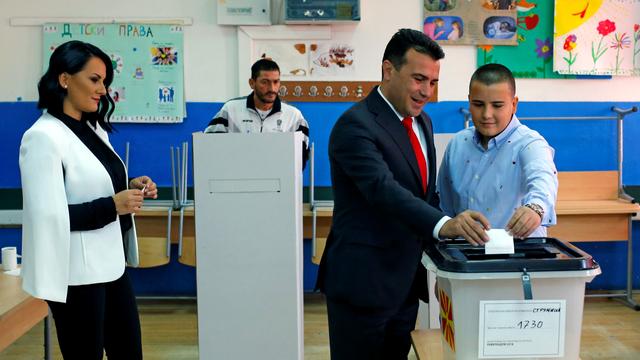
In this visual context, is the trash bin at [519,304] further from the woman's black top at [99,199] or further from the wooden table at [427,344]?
the woman's black top at [99,199]

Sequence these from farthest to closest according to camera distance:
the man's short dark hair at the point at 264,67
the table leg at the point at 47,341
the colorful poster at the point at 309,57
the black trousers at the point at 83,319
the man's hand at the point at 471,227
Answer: the colorful poster at the point at 309,57
the man's short dark hair at the point at 264,67
the table leg at the point at 47,341
the black trousers at the point at 83,319
the man's hand at the point at 471,227

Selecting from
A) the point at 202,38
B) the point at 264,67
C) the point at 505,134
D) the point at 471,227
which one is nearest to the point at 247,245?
the point at 505,134

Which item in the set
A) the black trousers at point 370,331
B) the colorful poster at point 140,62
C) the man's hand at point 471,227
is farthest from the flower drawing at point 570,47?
the man's hand at point 471,227

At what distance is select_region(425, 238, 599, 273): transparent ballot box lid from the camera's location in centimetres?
115

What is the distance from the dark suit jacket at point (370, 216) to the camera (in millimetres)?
1605

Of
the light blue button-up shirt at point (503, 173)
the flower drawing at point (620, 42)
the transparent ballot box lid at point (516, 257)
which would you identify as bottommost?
the transparent ballot box lid at point (516, 257)

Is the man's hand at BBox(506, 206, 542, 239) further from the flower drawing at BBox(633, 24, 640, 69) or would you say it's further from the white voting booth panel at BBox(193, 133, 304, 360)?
the flower drawing at BBox(633, 24, 640, 69)

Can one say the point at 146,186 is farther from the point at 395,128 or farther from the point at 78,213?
the point at 395,128

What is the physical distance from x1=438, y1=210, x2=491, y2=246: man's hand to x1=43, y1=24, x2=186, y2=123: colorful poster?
331 cm

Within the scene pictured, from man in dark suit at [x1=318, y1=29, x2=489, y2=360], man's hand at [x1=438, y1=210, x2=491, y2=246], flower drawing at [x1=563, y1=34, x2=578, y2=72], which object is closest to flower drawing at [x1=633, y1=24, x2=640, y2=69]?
flower drawing at [x1=563, y1=34, x2=578, y2=72]

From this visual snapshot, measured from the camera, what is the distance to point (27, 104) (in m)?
4.32

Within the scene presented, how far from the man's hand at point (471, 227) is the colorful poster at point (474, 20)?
3.20m

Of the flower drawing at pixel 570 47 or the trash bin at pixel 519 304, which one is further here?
the flower drawing at pixel 570 47

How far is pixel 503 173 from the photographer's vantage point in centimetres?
167
